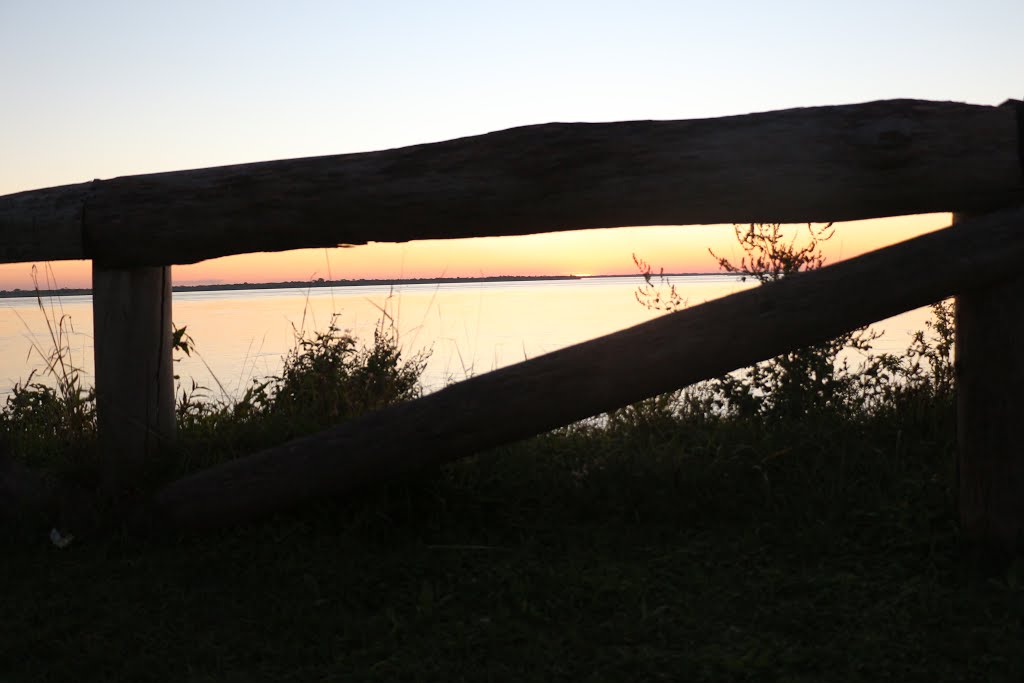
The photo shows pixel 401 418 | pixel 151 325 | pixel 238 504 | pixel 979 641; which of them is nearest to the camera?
pixel 979 641

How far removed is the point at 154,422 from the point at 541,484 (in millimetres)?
1933

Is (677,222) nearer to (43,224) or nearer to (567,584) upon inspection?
(567,584)

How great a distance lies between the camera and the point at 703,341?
315 centimetres

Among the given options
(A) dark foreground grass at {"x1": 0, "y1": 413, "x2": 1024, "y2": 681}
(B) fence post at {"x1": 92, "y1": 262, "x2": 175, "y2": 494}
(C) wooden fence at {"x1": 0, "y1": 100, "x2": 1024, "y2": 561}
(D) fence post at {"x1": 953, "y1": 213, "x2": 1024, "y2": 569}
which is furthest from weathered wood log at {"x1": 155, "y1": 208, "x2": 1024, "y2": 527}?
(B) fence post at {"x1": 92, "y1": 262, "x2": 175, "y2": 494}

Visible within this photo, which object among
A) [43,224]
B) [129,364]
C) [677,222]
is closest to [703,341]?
[677,222]

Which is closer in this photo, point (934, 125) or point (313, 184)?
point (934, 125)

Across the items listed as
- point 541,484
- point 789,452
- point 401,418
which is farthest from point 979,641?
point 401,418

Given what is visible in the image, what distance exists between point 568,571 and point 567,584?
9 cm

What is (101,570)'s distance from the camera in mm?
3641

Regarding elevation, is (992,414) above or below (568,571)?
above

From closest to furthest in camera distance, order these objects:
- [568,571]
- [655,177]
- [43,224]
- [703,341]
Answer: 1. [703,341]
2. [655,177]
3. [568,571]
4. [43,224]

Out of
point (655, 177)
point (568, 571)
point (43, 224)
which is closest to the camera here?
point (655, 177)

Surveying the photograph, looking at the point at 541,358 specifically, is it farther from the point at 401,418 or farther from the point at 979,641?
the point at 979,641

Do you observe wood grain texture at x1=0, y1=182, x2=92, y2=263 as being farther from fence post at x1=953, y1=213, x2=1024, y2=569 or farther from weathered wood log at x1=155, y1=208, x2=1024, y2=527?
fence post at x1=953, y1=213, x2=1024, y2=569
